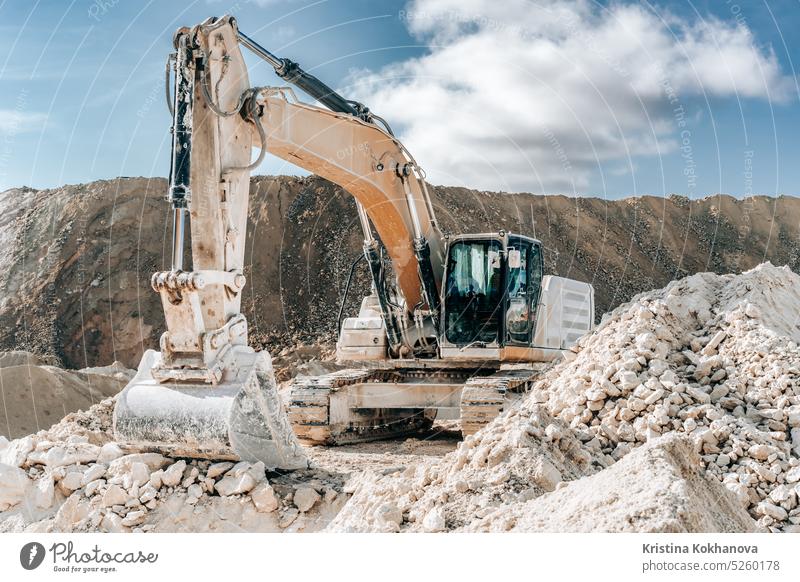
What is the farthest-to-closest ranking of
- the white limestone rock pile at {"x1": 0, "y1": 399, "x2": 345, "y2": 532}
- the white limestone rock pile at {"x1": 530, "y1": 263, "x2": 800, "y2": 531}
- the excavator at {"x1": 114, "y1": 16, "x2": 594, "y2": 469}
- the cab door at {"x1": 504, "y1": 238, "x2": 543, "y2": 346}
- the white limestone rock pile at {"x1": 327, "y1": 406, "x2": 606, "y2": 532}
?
the cab door at {"x1": 504, "y1": 238, "x2": 543, "y2": 346}
the excavator at {"x1": 114, "y1": 16, "x2": 594, "y2": 469}
the white limestone rock pile at {"x1": 0, "y1": 399, "x2": 345, "y2": 532}
the white limestone rock pile at {"x1": 530, "y1": 263, "x2": 800, "y2": 531}
the white limestone rock pile at {"x1": 327, "y1": 406, "x2": 606, "y2": 532}

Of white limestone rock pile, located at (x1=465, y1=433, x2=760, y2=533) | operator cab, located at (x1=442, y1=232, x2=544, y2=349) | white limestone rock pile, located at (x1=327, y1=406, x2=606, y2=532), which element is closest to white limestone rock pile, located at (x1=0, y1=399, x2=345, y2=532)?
white limestone rock pile, located at (x1=327, y1=406, x2=606, y2=532)

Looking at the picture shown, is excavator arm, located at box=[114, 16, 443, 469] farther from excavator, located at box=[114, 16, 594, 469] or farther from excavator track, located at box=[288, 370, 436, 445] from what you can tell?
excavator track, located at box=[288, 370, 436, 445]

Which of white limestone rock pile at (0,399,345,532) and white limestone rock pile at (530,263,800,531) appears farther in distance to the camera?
white limestone rock pile at (0,399,345,532)

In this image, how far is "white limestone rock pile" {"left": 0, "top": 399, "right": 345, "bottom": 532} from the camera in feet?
17.5

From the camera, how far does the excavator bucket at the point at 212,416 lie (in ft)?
18.6

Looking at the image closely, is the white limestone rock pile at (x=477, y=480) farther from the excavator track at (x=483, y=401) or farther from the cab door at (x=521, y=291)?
the cab door at (x=521, y=291)

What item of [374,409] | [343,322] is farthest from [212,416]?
[374,409]

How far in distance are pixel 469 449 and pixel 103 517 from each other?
7.89 ft

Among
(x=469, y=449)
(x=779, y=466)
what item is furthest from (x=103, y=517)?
(x=779, y=466)

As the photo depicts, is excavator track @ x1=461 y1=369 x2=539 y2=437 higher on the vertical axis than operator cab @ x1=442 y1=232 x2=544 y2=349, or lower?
lower

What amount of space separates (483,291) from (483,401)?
4.35 ft

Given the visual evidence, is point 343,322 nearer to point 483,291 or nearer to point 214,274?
point 483,291

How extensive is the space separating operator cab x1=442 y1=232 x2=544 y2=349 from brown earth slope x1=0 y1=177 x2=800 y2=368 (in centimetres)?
1283
